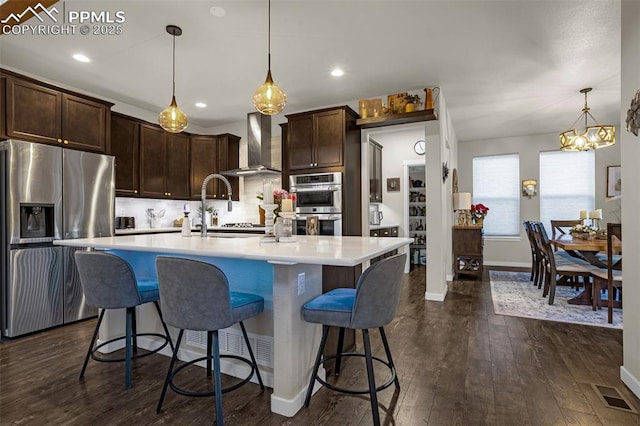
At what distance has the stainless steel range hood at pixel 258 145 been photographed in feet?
16.9

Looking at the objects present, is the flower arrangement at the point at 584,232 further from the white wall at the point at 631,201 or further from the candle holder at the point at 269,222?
the candle holder at the point at 269,222

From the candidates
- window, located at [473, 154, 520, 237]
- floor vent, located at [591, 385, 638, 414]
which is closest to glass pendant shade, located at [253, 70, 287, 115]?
floor vent, located at [591, 385, 638, 414]

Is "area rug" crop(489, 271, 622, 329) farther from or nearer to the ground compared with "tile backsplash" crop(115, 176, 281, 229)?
nearer to the ground

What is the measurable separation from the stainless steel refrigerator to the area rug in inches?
183

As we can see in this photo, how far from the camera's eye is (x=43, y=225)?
3369mm

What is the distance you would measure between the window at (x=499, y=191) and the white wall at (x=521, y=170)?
11cm

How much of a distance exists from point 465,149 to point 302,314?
268 inches

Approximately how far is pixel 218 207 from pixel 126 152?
1.86 meters

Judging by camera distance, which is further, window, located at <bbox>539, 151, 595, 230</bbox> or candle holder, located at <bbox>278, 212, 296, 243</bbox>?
window, located at <bbox>539, 151, 595, 230</bbox>

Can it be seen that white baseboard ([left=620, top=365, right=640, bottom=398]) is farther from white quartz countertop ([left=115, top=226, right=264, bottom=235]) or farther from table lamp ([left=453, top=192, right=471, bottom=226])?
white quartz countertop ([left=115, top=226, right=264, bottom=235])

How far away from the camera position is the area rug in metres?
3.56

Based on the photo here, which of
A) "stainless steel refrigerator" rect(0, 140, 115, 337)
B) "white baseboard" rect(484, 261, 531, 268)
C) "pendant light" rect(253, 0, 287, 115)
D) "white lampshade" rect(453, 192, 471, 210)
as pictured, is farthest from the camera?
"white baseboard" rect(484, 261, 531, 268)

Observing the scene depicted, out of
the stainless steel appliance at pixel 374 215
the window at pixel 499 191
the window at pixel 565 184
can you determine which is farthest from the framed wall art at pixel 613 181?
the stainless steel appliance at pixel 374 215

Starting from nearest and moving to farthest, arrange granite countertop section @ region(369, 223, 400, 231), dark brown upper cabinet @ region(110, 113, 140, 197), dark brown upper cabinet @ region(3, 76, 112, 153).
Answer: dark brown upper cabinet @ region(3, 76, 112, 153)
dark brown upper cabinet @ region(110, 113, 140, 197)
granite countertop section @ region(369, 223, 400, 231)
